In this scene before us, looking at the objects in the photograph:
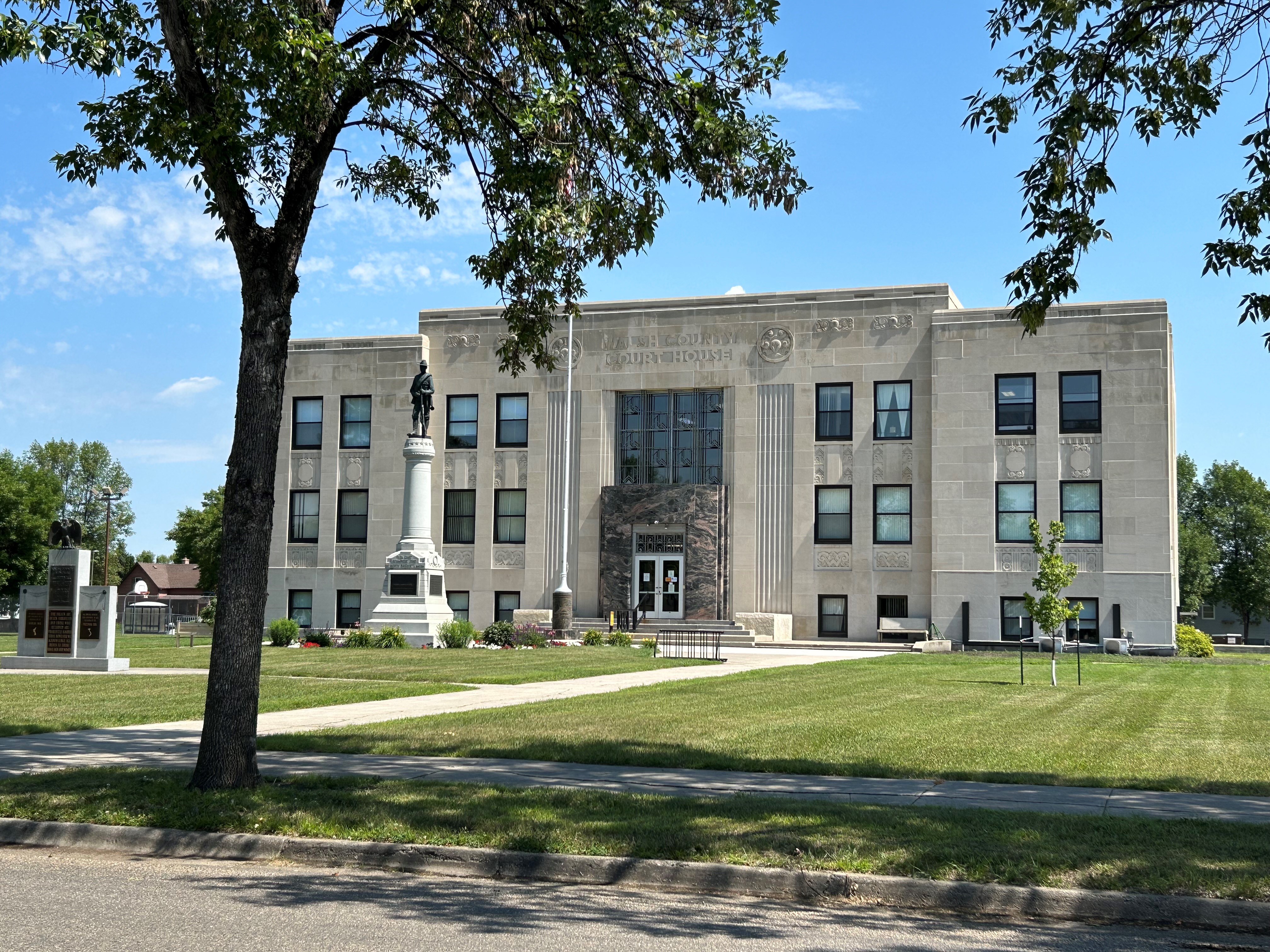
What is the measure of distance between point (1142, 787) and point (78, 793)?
9.11 metres

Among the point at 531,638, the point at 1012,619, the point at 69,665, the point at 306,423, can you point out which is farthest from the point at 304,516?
the point at 1012,619

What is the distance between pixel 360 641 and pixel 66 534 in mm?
11881

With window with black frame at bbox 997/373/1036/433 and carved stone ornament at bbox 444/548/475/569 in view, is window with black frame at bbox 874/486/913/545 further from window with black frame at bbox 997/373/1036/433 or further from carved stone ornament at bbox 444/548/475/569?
carved stone ornament at bbox 444/548/475/569

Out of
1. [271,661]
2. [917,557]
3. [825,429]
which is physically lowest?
[271,661]

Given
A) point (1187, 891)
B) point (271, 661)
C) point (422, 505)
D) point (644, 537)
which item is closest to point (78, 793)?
point (1187, 891)

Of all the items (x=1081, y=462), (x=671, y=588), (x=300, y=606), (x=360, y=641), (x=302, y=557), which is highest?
(x=1081, y=462)

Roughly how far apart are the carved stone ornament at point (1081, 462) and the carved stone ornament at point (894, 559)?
6.59 meters

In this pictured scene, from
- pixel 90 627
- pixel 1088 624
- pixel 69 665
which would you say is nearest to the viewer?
pixel 69 665

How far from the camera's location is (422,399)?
44.0 meters

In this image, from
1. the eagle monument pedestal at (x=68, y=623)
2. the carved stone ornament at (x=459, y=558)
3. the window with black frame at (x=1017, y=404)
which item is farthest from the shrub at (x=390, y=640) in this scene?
the window with black frame at (x=1017, y=404)

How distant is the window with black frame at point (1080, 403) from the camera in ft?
143

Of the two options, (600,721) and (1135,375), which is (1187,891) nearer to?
(600,721)

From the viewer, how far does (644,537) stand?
48031 mm

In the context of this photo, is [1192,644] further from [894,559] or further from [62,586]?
[62,586]
